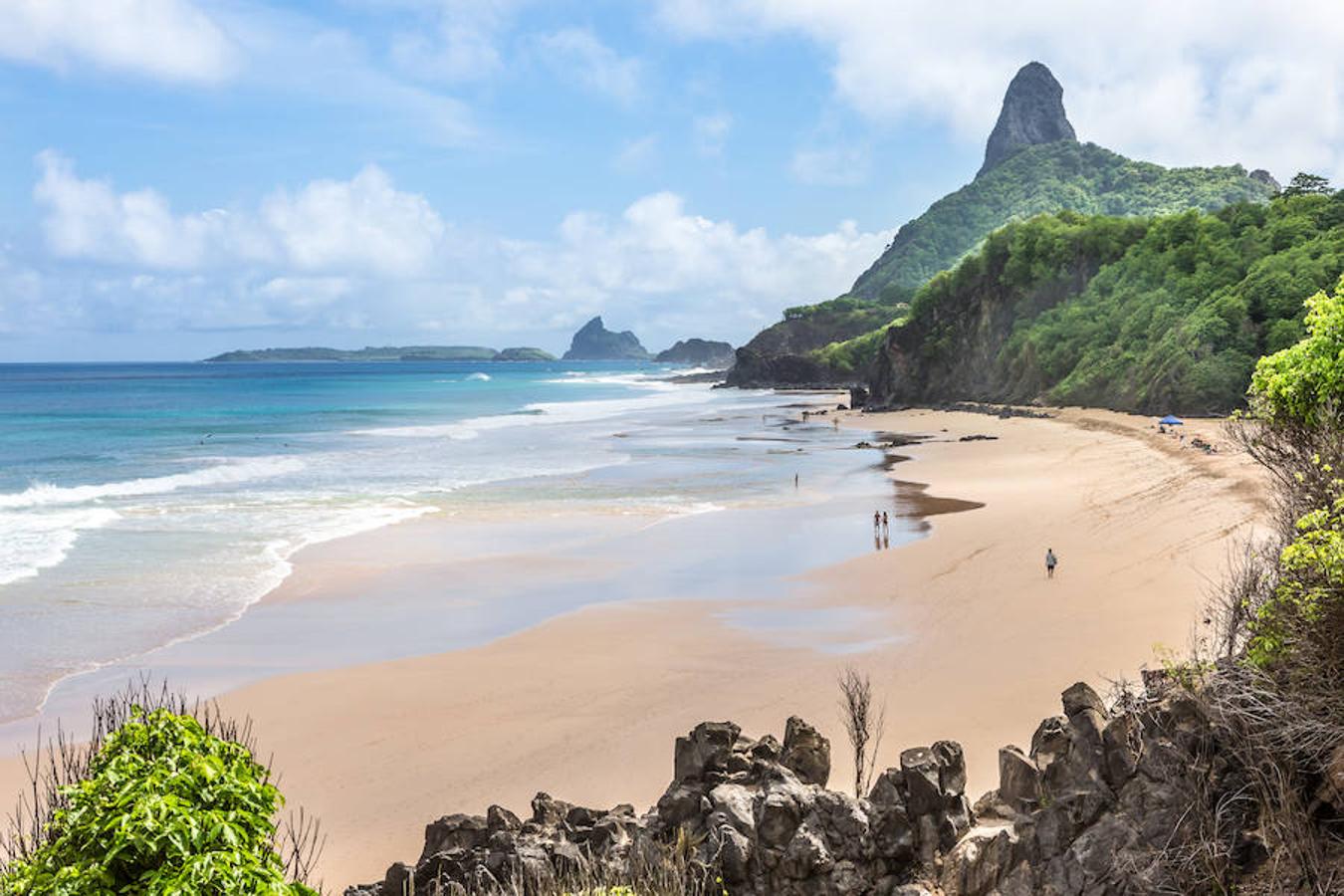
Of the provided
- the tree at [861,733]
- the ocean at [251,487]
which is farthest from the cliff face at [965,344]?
the tree at [861,733]

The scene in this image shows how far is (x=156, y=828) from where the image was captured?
5.96m

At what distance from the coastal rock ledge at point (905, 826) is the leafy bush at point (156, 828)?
3.60 metres

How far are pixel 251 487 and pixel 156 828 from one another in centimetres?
4878

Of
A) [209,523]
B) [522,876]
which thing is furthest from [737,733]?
[209,523]

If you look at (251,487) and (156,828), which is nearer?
(156,828)

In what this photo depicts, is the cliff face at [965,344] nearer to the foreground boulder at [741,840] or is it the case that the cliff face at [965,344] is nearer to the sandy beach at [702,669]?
the sandy beach at [702,669]

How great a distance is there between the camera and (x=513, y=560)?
32281 mm

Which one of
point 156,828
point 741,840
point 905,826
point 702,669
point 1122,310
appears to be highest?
point 1122,310

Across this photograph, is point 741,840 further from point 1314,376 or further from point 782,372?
point 782,372

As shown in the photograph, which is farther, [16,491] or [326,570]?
[16,491]

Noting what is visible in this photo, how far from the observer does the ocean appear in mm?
26719

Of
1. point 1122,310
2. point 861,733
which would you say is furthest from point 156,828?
point 1122,310

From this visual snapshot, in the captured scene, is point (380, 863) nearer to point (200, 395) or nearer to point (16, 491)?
point (16, 491)

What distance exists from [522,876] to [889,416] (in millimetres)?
88887
